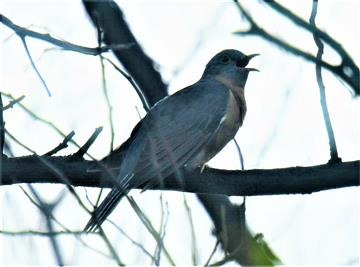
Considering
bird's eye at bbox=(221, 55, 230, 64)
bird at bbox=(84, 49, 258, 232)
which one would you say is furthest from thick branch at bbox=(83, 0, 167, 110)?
bird's eye at bbox=(221, 55, 230, 64)

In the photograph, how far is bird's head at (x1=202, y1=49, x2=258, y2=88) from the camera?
992cm

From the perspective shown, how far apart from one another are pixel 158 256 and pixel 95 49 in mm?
1335

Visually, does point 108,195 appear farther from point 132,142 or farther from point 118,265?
point 118,265

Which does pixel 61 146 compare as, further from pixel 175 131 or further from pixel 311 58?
pixel 175 131

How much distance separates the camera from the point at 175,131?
8.55 metres

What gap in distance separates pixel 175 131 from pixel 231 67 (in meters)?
1.74

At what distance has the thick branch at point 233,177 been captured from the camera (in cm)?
612

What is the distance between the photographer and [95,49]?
5598 millimetres

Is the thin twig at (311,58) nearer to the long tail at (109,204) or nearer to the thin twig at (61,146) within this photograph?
the thin twig at (61,146)

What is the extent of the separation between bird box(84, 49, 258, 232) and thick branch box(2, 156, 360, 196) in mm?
418

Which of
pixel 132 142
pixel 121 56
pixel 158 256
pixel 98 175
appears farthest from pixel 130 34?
pixel 158 256

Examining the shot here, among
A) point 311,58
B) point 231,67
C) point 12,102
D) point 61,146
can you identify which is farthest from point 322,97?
point 231,67

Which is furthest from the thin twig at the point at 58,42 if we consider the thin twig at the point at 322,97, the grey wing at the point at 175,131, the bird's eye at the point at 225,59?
the bird's eye at the point at 225,59

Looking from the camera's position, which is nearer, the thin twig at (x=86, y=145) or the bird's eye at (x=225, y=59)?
the thin twig at (x=86, y=145)
